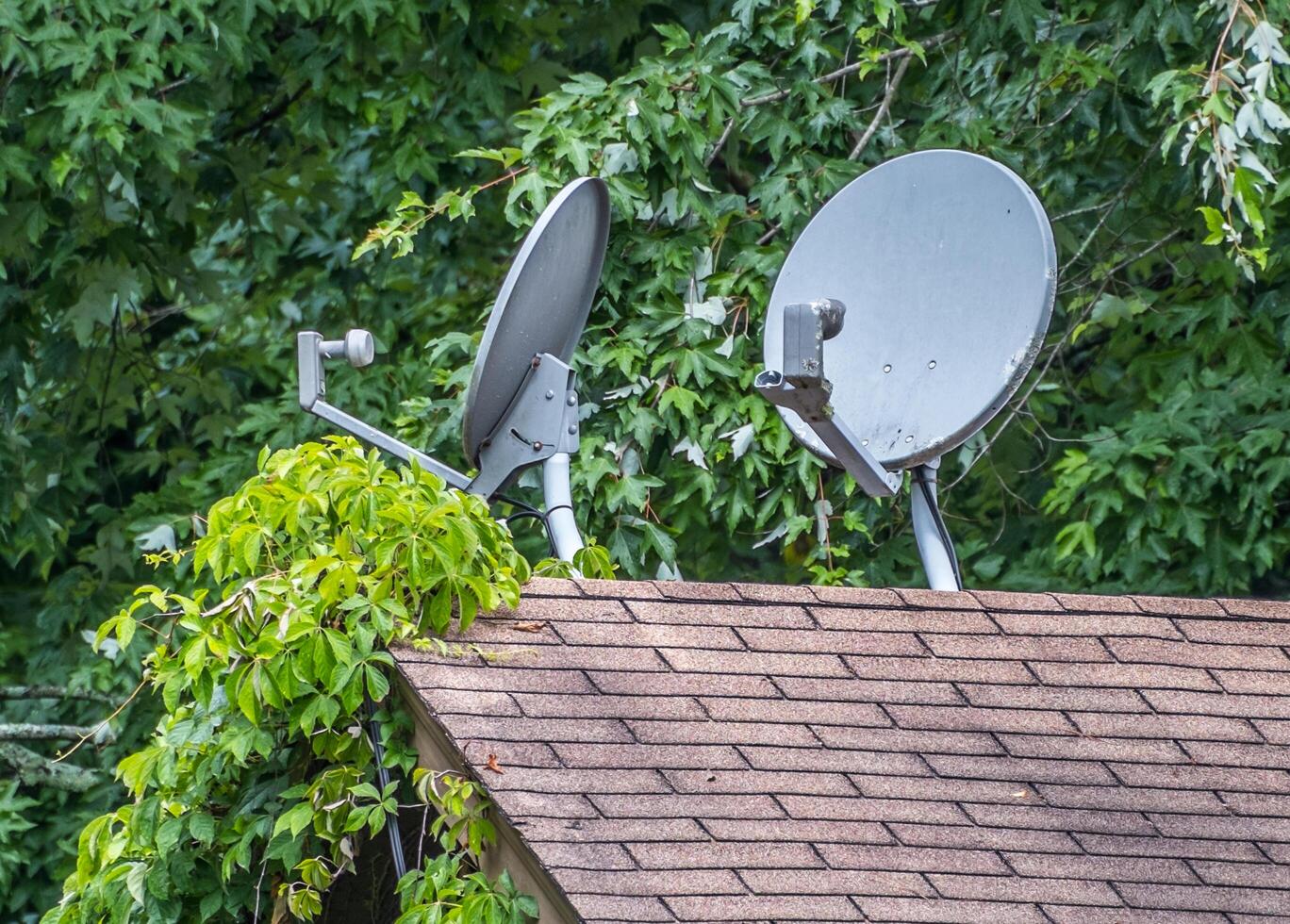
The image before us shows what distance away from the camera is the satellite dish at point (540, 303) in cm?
512

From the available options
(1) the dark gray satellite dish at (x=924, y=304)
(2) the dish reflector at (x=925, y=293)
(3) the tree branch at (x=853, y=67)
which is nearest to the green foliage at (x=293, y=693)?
(1) the dark gray satellite dish at (x=924, y=304)

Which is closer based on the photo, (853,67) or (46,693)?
(853,67)

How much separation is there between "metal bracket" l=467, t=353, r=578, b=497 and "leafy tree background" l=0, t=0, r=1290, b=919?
961 millimetres

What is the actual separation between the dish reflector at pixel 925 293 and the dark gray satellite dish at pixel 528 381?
2.07ft

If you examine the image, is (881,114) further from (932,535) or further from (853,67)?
(932,535)

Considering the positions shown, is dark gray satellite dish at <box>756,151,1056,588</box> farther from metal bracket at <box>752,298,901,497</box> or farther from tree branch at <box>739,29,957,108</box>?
tree branch at <box>739,29,957,108</box>

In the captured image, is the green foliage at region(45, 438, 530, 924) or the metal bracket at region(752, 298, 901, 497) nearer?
the green foliage at region(45, 438, 530, 924)

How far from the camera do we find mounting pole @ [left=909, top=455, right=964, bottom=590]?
17.5 ft

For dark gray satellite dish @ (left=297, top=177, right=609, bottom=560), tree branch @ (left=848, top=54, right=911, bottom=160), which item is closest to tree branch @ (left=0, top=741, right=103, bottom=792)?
tree branch @ (left=848, top=54, right=911, bottom=160)

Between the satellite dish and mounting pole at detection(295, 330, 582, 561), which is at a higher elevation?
the satellite dish

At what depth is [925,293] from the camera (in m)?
5.44

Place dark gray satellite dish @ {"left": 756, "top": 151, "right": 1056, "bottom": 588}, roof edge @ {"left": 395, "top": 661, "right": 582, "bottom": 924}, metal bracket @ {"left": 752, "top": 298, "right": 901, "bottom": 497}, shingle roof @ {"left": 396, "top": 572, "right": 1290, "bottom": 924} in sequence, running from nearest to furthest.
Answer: roof edge @ {"left": 395, "top": 661, "right": 582, "bottom": 924} → shingle roof @ {"left": 396, "top": 572, "right": 1290, "bottom": 924} → metal bracket @ {"left": 752, "top": 298, "right": 901, "bottom": 497} → dark gray satellite dish @ {"left": 756, "top": 151, "right": 1056, "bottom": 588}

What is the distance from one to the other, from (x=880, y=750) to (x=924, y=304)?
1.55m

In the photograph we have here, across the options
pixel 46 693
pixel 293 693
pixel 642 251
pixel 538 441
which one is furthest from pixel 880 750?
pixel 46 693
